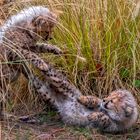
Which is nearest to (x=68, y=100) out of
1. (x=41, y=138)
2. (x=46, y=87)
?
(x=46, y=87)

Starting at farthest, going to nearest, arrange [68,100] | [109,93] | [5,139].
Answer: [109,93], [68,100], [5,139]

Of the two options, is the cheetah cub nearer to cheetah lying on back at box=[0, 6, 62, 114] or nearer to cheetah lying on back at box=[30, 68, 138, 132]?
cheetah lying on back at box=[30, 68, 138, 132]

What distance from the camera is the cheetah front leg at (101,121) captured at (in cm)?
463

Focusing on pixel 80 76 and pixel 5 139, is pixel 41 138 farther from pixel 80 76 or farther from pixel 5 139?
pixel 80 76

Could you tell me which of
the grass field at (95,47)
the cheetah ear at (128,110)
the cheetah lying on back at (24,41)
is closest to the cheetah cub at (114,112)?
the cheetah ear at (128,110)

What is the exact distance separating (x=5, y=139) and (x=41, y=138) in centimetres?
28

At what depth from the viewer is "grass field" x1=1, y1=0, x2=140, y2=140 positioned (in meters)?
5.21

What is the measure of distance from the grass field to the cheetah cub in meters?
0.42

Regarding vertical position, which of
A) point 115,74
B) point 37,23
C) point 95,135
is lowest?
point 95,135

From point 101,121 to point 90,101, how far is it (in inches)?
8.1

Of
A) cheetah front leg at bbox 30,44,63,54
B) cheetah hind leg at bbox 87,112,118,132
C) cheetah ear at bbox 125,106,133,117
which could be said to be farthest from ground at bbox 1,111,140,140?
cheetah front leg at bbox 30,44,63,54

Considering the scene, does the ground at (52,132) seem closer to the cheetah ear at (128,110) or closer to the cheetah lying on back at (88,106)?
the cheetah lying on back at (88,106)

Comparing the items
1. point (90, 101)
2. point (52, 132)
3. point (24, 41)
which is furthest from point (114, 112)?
point (24, 41)

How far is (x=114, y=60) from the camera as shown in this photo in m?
5.24
